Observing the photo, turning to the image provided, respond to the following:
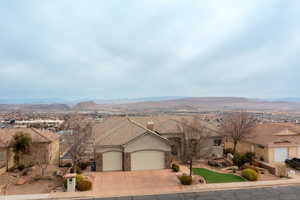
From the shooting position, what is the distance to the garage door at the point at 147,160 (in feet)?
76.0

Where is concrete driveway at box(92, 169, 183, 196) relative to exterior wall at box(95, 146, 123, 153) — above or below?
below

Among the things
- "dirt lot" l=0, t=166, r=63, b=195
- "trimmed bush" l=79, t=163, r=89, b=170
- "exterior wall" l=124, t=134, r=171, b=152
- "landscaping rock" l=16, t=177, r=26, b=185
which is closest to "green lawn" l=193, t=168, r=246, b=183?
"exterior wall" l=124, t=134, r=171, b=152

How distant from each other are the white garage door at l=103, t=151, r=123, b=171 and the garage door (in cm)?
139

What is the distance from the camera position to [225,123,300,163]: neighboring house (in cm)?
2528

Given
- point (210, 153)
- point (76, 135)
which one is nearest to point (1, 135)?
point (76, 135)

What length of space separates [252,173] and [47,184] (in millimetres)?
18125

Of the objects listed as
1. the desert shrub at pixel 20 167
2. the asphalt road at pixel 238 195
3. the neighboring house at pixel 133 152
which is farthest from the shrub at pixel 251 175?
the desert shrub at pixel 20 167

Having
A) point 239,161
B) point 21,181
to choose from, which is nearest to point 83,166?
point 21,181

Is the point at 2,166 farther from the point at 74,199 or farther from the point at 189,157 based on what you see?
the point at 189,157

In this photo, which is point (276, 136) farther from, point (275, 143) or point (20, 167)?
point (20, 167)

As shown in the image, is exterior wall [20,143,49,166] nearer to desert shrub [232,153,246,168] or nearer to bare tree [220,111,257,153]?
desert shrub [232,153,246,168]

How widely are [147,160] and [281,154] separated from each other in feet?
51.6

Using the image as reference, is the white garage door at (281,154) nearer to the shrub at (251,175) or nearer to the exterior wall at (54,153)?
the shrub at (251,175)

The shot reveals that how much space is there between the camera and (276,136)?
2695 centimetres
